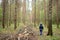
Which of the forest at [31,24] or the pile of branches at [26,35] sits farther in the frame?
the forest at [31,24]

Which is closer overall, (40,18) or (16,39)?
(16,39)

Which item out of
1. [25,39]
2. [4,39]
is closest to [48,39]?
[25,39]

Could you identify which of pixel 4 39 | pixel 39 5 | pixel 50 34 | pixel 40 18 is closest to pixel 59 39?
pixel 50 34

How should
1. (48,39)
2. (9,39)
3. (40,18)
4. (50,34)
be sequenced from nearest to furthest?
(9,39)
(48,39)
(50,34)
(40,18)

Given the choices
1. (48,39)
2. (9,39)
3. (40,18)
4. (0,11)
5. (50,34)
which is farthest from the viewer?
(40,18)

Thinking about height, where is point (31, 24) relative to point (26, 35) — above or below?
below

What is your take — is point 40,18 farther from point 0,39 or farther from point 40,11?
point 0,39

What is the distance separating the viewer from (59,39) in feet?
41.7

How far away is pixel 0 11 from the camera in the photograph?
26.2 metres

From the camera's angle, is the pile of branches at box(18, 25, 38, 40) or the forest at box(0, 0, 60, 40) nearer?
the pile of branches at box(18, 25, 38, 40)

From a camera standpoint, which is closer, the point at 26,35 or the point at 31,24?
the point at 26,35

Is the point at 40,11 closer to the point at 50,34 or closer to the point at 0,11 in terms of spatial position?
the point at 0,11

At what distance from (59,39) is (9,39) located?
172 inches

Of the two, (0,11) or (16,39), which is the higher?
(0,11)
